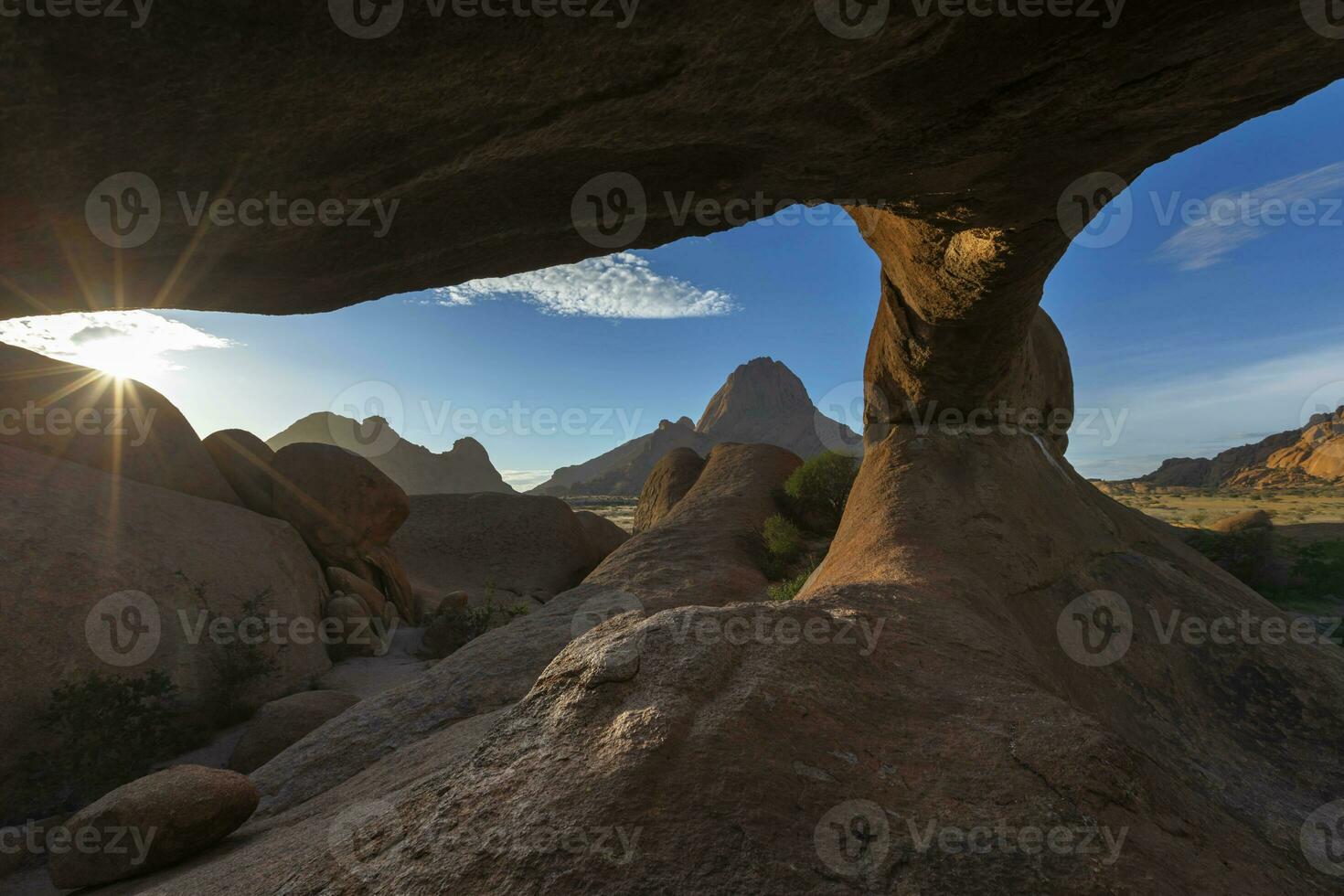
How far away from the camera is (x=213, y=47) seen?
10.9 feet

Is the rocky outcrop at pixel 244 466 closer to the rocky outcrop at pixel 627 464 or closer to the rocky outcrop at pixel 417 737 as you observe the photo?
the rocky outcrop at pixel 417 737

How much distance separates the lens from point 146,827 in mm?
4957

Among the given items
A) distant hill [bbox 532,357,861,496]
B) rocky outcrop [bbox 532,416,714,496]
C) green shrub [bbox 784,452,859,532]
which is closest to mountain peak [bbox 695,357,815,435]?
distant hill [bbox 532,357,861,496]

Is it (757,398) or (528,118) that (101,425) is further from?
(757,398)

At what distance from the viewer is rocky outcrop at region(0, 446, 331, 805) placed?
8812 mm

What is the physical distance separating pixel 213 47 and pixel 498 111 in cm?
163

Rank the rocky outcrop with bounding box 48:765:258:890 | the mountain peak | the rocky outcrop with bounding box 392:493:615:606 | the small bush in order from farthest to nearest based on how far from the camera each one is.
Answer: the mountain peak → the rocky outcrop with bounding box 392:493:615:606 → the small bush → the rocky outcrop with bounding box 48:765:258:890

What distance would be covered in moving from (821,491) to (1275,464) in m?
86.1

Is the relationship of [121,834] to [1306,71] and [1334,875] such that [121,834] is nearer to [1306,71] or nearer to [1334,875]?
[1334,875]

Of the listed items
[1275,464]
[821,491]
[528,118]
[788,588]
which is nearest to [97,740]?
[528,118]

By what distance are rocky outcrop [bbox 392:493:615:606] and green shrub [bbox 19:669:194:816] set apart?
1335 centimetres

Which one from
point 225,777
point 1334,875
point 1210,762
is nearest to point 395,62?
point 225,777

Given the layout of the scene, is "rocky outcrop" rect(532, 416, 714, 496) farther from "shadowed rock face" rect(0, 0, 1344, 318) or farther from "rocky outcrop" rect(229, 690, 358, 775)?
"shadowed rock face" rect(0, 0, 1344, 318)

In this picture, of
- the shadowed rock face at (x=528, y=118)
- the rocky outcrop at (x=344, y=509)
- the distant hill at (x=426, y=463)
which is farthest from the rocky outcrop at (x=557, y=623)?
the distant hill at (x=426, y=463)
